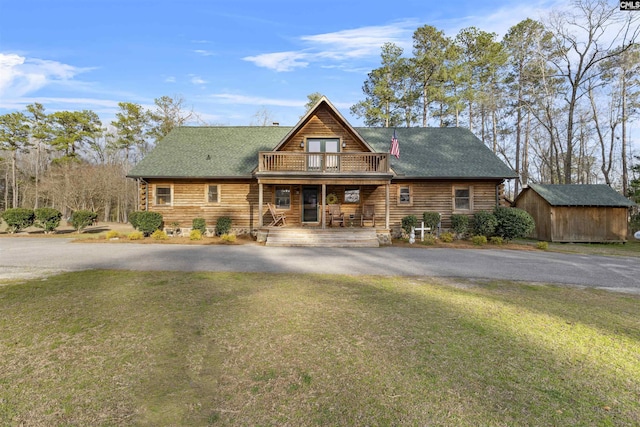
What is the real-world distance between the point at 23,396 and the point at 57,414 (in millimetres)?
526

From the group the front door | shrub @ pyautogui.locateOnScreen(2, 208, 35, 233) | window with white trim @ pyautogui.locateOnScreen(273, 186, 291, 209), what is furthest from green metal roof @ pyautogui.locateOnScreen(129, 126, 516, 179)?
shrub @ pyautogui.locateOnScreen(2, 208, 35, 233)

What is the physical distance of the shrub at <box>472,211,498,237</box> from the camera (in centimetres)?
1559

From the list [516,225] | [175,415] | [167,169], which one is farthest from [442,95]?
[175,415]

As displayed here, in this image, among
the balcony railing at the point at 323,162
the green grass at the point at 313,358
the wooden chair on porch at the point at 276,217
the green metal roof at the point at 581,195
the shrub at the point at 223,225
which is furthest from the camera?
the green metal roof at the point at 581,195

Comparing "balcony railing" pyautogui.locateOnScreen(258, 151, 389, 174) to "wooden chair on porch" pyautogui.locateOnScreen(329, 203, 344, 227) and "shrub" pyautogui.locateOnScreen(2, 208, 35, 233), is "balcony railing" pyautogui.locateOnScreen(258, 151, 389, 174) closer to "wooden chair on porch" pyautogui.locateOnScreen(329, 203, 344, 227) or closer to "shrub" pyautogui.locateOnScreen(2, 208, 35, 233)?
"wooden chair on porch" pyautogui.locateOnScreen(329, 203, 344, 227)

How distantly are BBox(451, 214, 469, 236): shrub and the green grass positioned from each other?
1061 centimetres

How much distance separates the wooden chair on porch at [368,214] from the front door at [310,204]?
2590 mm

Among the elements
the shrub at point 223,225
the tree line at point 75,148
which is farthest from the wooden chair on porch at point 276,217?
the tree line at point 75,148

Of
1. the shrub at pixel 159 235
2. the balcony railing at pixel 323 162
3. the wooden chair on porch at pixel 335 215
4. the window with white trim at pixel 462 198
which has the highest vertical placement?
the balcony railing at pixel 323 162

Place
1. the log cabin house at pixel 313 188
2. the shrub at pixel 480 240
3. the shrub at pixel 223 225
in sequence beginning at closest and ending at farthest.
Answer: the shrub at pixel 480 240
the shrub at pixel 223 225
the log cabin house at pixel 313 188

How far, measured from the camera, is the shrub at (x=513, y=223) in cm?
1498

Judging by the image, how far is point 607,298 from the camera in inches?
238

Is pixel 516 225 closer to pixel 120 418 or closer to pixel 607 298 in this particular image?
pixel 607 298

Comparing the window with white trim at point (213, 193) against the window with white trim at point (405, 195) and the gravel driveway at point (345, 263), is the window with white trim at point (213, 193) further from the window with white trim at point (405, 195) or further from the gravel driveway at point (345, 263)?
the window with white trim at point (405, 195)
